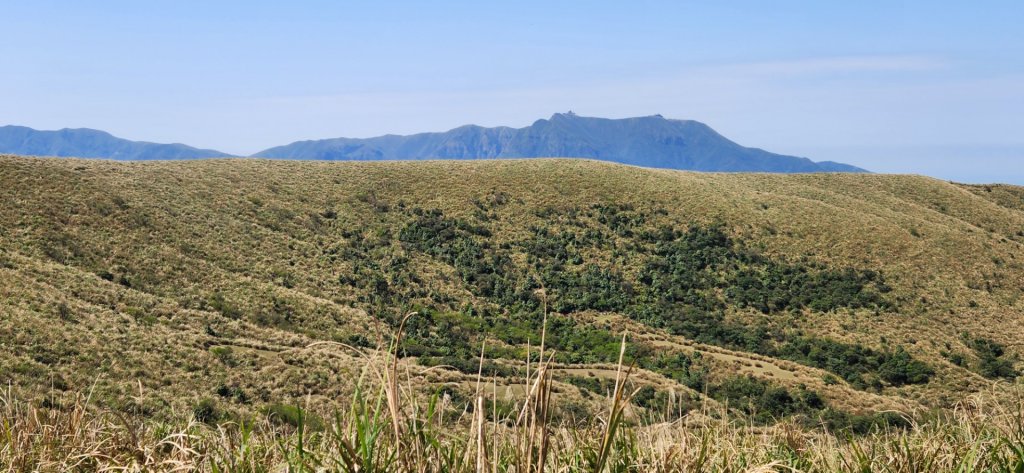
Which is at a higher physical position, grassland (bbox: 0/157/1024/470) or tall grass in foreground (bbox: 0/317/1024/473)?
tall grass in foreground (bbox: 0/317/1024/473)

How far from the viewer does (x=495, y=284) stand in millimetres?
50688

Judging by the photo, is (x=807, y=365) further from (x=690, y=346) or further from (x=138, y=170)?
(x=138, y=170)

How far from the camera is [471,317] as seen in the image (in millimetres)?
45062

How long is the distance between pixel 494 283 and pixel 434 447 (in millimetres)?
47963

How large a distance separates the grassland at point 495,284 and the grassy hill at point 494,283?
210 mm

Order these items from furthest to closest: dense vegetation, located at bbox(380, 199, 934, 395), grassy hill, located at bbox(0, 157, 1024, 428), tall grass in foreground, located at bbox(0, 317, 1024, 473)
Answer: dense vegetation, located at bbox(380, 199, 934, 395)
grassy hill, located at bbox(0, 157, 1024, 428)
tall grass in foreground, located at bbox(0, 317, 1024, 473)

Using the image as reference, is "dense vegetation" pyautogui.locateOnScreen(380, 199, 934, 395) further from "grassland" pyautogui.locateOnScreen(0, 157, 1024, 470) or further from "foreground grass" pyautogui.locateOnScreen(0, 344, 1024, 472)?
"foreground grass" pyautogui.locateOnScreen(0, 344, 1024, 472)

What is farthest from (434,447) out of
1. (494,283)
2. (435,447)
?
(494,283)

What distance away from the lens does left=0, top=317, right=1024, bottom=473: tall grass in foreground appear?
2420 millimetres

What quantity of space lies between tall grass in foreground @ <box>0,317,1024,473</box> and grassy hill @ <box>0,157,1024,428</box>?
1612 centimetres

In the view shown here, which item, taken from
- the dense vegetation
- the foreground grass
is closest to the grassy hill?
the dense vegetation

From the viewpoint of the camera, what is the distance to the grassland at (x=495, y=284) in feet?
91.8

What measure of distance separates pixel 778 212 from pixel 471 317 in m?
35.8

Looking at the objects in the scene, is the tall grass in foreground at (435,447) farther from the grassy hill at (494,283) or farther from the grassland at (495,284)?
the grassy hill at (494,283)
